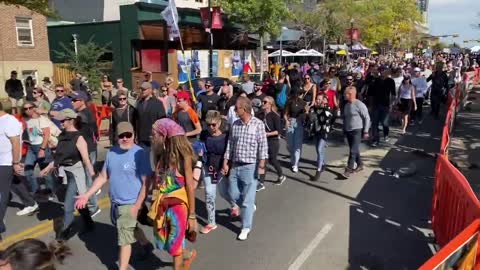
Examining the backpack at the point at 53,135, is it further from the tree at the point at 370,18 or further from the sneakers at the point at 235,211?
the tree at the point at 370,18

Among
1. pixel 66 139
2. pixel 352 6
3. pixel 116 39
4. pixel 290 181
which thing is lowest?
pixel 290 181

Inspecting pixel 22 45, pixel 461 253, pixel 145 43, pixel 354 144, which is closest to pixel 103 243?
pixel 461 253

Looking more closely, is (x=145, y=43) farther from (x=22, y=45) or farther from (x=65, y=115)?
(x=65, y=115)

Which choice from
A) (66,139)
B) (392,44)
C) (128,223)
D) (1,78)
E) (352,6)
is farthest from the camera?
(392,44)

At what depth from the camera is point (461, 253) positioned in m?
3.57

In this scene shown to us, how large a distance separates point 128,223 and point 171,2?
1249 cm

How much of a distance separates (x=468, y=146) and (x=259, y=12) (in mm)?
19066

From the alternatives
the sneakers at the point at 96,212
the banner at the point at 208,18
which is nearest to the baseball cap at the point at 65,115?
the sneakers at the point at 96,212

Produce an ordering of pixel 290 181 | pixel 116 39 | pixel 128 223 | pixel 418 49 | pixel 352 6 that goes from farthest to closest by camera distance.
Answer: pixel 418 49 < pixel 352 6 < pixel 116 39 < pixel 290 181 < pixel 128 223

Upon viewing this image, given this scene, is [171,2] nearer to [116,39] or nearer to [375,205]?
[375,205]

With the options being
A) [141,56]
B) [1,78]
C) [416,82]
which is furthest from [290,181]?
[141,56]

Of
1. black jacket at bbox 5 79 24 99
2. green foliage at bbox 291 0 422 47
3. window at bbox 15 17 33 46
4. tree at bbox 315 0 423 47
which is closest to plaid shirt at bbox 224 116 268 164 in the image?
black jacket at bbox 5 79 24 99

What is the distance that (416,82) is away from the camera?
551 inches

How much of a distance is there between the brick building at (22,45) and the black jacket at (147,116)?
17.5m
